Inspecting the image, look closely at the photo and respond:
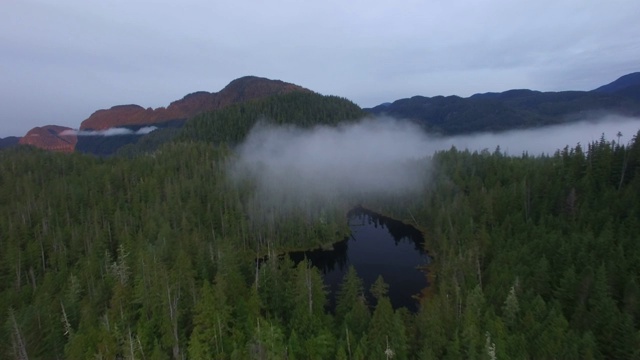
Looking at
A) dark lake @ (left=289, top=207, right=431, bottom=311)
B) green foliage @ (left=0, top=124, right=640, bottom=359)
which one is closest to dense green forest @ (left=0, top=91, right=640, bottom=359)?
green foliage @ (left=0, top=124, right=640, bottom=359)

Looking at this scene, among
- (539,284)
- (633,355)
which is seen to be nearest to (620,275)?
(539,284)

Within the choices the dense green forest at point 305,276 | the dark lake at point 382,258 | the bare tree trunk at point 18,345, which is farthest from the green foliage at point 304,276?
the dark lake at point 382,258

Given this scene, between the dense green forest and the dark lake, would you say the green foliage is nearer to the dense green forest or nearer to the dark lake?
the dense green forest

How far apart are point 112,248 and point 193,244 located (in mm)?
29707

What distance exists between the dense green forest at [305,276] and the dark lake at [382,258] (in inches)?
198

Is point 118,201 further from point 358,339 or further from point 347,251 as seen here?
point 358,339

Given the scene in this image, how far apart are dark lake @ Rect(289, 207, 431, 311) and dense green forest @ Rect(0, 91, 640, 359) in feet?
16.5

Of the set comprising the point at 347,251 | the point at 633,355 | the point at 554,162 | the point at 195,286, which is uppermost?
the point at 554,162

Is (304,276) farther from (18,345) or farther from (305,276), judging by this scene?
(18,345)

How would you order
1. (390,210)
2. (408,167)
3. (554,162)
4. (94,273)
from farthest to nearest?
(408,167) < (390,210) < (554,162) < (94,273)

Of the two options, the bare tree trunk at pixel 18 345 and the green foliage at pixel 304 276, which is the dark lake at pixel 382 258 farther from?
the bare tree trunk at pixel 18 345

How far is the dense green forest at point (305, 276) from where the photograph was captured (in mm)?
47656

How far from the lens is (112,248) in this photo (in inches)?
3807

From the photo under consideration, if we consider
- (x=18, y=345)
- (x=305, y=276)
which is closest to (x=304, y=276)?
(x=305, y=276)
